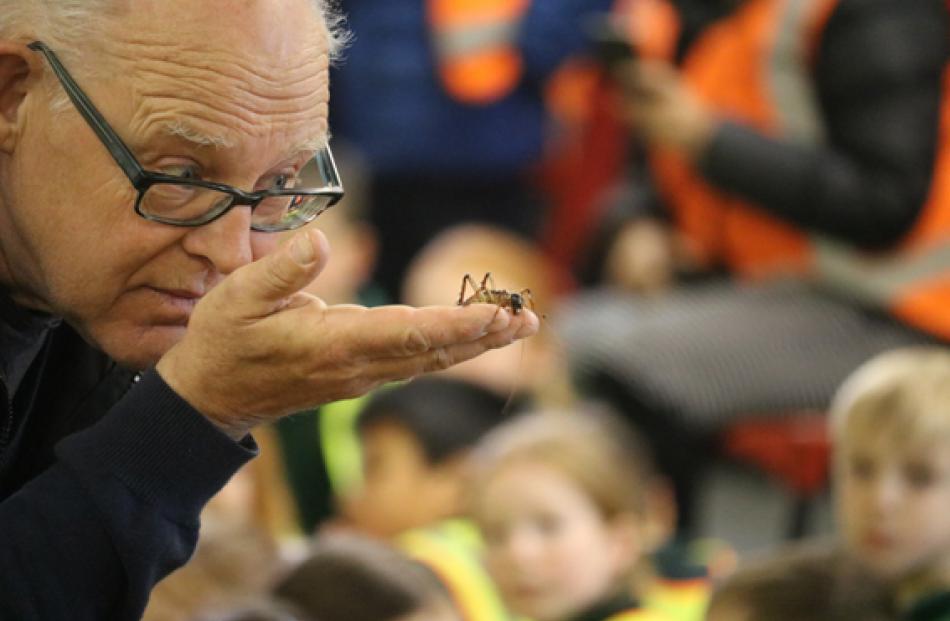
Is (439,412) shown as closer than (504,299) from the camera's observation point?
No

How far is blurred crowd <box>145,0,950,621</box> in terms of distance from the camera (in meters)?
3.49

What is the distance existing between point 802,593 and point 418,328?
176cm

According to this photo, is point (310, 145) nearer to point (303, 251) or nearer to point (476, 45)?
point (303, 251)

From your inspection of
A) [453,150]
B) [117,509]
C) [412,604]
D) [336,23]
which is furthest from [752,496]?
[117,509]

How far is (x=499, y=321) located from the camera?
68.5 inches

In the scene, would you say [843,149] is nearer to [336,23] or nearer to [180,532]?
[336,23]

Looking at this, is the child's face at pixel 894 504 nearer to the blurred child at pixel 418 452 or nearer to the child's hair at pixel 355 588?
the child's hair at pixel 355 588

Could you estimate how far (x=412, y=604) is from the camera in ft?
11.5

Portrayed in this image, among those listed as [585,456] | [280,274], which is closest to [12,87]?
[280,274]

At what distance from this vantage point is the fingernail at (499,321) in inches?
68.4

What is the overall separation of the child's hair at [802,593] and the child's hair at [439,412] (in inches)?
65.5

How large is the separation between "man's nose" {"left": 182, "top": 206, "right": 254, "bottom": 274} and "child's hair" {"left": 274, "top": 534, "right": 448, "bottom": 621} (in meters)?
1.64

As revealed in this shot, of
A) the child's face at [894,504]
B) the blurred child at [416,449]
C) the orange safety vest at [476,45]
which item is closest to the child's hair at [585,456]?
the blurred child at [416,449]

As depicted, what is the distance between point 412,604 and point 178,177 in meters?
1.74
